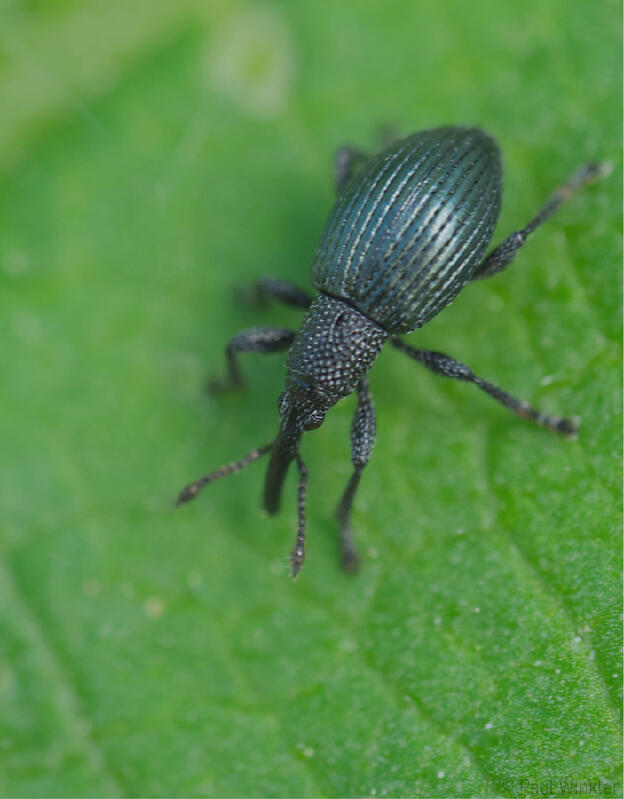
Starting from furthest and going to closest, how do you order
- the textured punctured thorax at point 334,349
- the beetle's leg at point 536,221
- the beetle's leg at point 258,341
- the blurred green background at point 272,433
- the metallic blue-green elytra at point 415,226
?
the beetle's leg at point 258,341 → the beetle's leg at point 536,221 → the textured punctured thorax at point 334,349 → the metallic blue-green elytra at point 415,226 → the blurred green background at point 272,433

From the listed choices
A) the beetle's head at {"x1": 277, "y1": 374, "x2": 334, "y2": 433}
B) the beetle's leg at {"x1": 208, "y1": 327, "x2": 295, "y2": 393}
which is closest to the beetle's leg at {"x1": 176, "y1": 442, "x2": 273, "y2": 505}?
the beetle's head at {"x1": 277, "y1": 374, "x2": 334, "y2": 433}

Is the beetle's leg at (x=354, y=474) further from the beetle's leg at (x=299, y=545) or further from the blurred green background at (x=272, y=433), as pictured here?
the beetle's leg at (x=299, y=545)

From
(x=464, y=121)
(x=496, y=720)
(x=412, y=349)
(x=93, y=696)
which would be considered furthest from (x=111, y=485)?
(x=464, y=121)

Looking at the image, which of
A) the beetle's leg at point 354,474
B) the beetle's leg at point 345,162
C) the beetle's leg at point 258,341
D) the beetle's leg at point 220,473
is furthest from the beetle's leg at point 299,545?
the beetle's leg at point 345,162

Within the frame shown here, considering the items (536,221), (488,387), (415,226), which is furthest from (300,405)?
(536,221)

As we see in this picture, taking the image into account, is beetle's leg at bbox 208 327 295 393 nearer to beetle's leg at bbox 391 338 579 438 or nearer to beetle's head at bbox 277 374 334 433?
beetle's head at bbox 277 374 334 433
